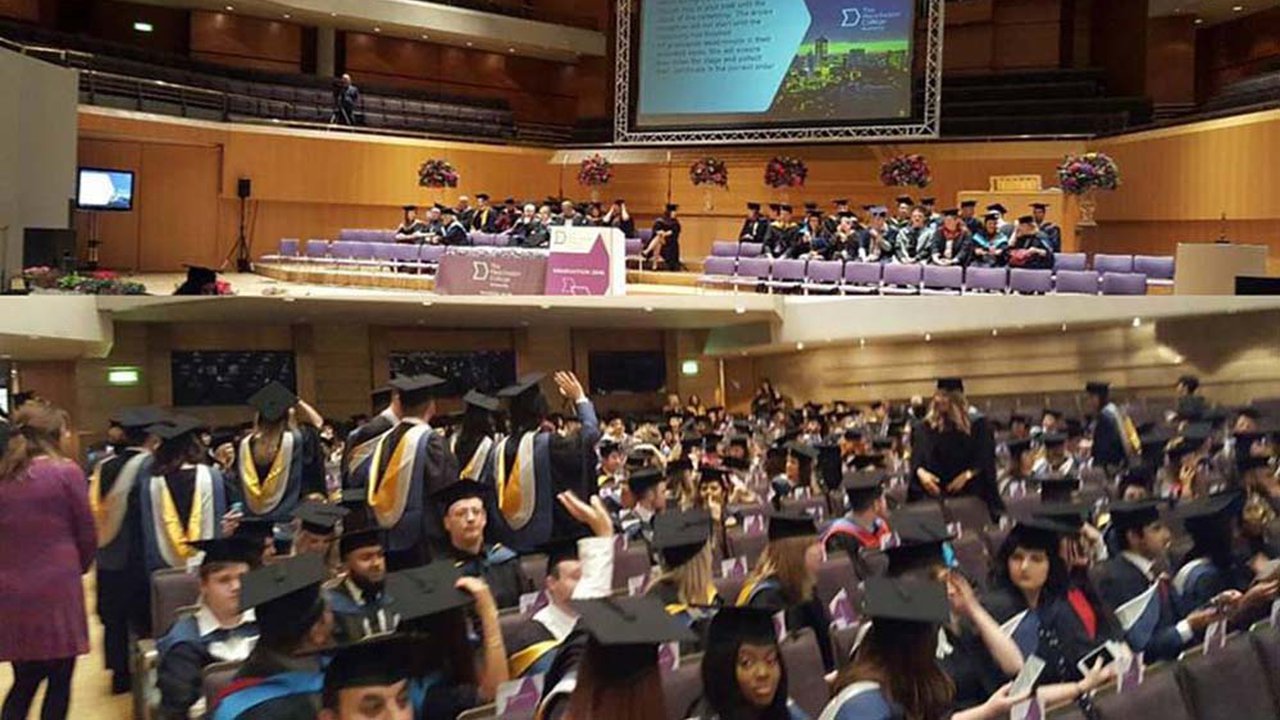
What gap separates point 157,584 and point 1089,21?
23.7m

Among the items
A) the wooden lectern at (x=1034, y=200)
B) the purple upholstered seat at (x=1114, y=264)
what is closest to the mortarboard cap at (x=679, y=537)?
the purple upholstered seat at (x=1114, y=264)

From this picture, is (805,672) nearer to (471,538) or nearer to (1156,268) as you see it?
(471,538)

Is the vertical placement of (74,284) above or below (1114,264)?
below

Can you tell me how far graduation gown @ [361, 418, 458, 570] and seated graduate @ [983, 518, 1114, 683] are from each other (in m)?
2.62

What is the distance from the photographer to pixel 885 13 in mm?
21875

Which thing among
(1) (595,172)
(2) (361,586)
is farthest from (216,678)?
(1) (595,172)

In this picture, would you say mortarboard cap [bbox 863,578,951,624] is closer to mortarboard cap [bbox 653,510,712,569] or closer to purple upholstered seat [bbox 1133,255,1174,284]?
mortarboard cap [bbox 653,510,712,569]

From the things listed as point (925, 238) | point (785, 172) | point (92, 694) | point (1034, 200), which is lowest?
point (92, 694)

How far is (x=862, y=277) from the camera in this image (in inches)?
636

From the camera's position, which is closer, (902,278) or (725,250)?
(902,278)

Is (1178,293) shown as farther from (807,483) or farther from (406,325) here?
(406,325)

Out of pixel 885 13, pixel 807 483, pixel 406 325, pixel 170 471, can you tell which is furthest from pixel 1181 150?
pixel 170 471

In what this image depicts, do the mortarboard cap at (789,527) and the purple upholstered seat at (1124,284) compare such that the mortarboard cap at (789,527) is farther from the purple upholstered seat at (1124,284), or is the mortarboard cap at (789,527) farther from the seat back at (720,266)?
the seat back at (720,266)

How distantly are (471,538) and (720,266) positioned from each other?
527 inches
